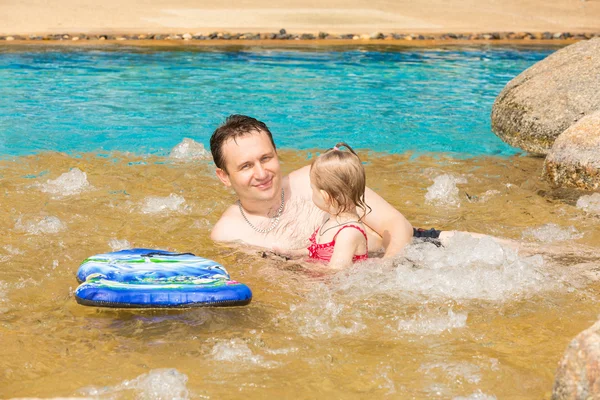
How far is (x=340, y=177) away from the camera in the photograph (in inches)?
169

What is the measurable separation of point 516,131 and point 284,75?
5525 mm

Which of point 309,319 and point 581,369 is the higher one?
point 581,369

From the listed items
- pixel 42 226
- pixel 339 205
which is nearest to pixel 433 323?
pixel 339 205

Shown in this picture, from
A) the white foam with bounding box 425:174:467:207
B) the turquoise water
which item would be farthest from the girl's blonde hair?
the turquoise water

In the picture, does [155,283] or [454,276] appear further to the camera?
[454,276]

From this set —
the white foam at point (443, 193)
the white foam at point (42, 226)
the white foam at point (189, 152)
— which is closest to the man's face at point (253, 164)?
the white foam at point (42, 226)

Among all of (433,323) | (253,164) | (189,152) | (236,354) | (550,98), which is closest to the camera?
(236,354)

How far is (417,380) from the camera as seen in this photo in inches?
131

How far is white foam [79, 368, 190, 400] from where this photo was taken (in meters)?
3.19

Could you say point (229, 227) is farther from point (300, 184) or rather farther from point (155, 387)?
point (155, 387)

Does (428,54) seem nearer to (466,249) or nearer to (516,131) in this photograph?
(516,131)

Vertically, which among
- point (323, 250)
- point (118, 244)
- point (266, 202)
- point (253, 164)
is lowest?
point (118, 244)

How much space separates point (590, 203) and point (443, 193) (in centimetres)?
115

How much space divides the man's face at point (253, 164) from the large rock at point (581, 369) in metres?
2.36
